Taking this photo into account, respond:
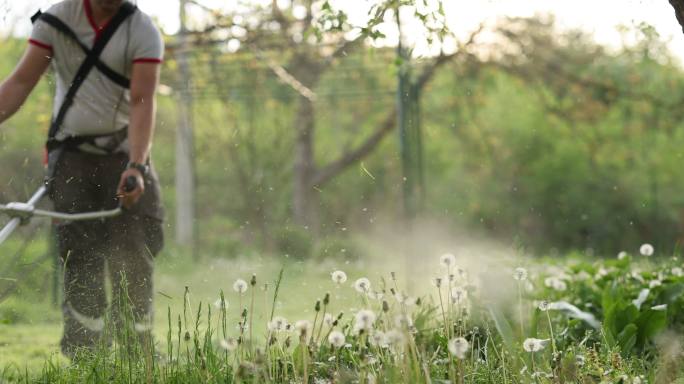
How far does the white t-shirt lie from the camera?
3.27 metres

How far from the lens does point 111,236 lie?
3375mm

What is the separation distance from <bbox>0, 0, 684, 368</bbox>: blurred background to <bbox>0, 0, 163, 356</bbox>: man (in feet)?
14.0

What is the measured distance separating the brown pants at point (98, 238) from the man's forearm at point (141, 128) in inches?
9.1

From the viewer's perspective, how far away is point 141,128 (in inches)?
127

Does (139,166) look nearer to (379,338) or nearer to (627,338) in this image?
(379,338)

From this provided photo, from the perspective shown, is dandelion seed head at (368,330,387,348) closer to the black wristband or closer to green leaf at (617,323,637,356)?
green leaf at (617,323,637,356)

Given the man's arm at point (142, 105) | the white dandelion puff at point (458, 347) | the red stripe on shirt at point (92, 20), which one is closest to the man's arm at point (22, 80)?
the red stripe on shirt at point (92, 20)

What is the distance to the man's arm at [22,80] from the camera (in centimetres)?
321

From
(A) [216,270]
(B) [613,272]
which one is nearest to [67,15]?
(B) [613,272]

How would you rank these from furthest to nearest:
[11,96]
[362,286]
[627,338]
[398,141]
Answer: [398,141]
[11,96]
[627,338]
[362,286]

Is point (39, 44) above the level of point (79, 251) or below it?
above

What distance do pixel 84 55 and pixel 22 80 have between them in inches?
9.1

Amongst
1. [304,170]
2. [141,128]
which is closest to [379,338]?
[141,128]

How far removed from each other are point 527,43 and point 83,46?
35.7 ft
